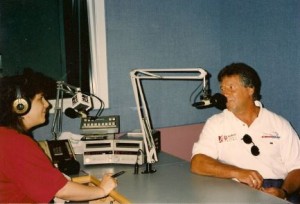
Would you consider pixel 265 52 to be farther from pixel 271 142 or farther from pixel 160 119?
pixel 160 119

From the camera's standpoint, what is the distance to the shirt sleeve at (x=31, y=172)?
137 cm

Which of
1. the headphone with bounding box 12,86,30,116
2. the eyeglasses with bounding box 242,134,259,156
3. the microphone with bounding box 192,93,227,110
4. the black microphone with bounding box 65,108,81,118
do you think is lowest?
the eyeglasses with bounding box 242,134,259,156

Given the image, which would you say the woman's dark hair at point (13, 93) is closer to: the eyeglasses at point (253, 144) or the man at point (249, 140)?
the man at point (249, 140)

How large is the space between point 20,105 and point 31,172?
293mm

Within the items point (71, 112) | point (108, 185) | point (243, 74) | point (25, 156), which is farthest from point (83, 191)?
point (243, 74)

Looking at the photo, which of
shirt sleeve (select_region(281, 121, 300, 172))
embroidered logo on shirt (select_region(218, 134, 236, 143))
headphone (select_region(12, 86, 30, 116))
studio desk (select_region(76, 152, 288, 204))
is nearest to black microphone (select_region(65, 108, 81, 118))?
studio desk (select_region(76, 152, 288, 204))

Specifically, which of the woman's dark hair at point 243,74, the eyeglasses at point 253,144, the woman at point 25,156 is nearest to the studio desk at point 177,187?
the woman at point 25,156

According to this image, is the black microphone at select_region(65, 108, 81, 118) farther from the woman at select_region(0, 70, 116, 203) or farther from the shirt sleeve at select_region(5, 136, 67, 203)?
the shirt sleeve at select_region(5, 136, 67, 203)

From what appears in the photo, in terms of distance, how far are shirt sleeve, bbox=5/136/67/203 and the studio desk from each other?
387 mm

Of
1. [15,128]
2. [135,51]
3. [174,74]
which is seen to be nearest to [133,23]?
[135,51]

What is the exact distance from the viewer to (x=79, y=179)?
6.46 feet

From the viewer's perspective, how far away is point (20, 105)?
1.48 meters

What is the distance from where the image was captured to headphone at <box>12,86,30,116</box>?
1475mm

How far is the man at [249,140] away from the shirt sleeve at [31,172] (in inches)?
33.9
